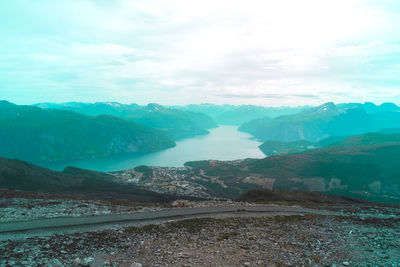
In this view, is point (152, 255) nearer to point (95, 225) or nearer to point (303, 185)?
point (95, 225)

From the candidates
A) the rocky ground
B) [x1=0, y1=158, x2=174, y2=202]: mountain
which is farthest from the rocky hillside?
the rocky ground

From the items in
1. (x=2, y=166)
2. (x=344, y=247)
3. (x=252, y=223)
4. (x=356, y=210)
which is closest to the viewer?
(x=344, y=247)

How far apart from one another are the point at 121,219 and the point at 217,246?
1143 centimetres

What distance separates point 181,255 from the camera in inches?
617

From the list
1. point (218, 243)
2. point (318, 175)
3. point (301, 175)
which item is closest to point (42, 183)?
point (218, 243)

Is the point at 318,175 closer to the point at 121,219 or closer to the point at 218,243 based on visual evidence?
the point at 218,243

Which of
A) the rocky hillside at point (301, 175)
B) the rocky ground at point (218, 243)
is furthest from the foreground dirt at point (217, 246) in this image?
the rocky hillside at point (301, 175)

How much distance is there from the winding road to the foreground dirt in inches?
72.4

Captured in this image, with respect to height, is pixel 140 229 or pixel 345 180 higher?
pixel 140 229

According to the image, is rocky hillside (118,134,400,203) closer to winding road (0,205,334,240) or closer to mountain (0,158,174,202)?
mountain (0,158,174,202)

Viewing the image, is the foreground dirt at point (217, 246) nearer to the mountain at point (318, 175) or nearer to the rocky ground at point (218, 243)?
the rocky ground at point (218, 243)

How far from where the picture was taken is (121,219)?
2388 centimetres

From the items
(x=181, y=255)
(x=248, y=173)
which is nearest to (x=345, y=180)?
(x=248, y=173)

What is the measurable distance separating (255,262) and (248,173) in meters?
162
